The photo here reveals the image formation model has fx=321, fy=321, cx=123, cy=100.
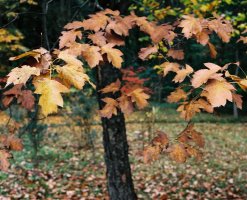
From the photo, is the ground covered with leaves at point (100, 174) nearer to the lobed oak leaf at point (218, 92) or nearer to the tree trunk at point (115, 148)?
the tree trunk at point (115, 148)

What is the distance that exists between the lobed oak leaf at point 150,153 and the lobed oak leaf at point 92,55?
2.26 ft

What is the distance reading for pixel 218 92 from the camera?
1455mm

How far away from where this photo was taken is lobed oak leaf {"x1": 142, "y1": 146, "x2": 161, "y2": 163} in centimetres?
208

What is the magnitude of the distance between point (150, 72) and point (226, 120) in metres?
6.23

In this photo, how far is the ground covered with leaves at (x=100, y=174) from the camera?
5668 mm

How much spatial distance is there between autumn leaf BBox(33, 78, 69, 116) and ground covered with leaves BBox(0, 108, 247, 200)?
180 inches

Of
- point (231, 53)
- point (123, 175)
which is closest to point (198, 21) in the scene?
point (123, 175)

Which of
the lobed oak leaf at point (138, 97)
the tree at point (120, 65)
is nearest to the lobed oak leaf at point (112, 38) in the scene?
the tree at point (120, 65)

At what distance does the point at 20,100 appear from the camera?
200cm

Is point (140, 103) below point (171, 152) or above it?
above

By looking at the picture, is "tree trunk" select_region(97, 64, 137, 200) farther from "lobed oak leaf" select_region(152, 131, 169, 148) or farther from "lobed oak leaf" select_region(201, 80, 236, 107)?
"lobed oak leaf" select_region(201, 80, 236, 107)

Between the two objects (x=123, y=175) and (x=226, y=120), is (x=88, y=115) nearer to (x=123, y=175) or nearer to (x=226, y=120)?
(x=123, y=175)

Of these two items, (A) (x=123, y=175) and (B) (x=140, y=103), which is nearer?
(B) (x=140, y=103)

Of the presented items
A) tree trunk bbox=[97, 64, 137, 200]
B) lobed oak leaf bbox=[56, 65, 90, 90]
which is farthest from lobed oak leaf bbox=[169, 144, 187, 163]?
tree trunk bbox=[97, 64, 137, 200]
